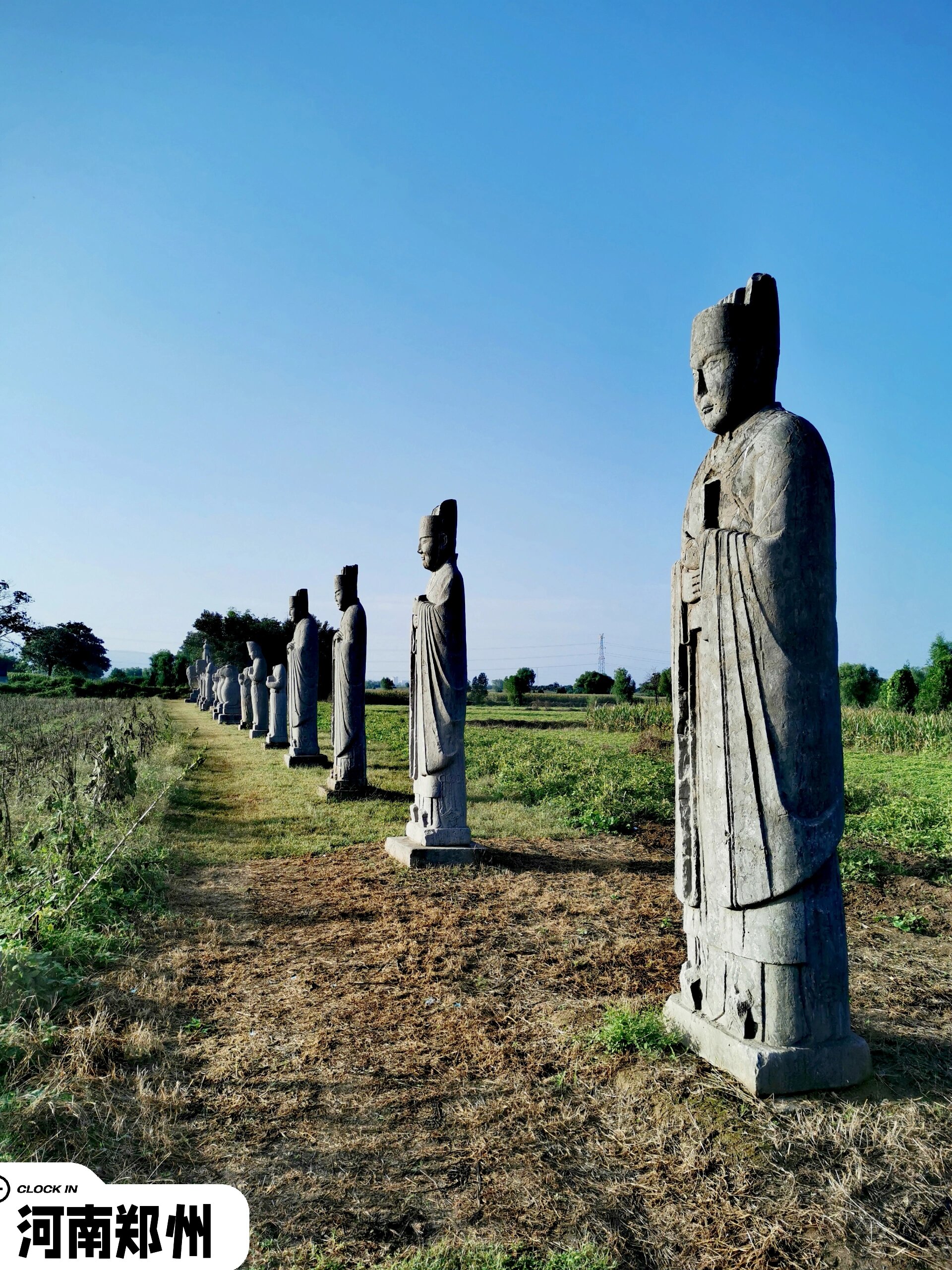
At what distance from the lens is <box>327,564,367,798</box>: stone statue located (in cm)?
1199

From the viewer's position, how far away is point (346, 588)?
1275cm

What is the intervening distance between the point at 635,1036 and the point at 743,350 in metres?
3.26

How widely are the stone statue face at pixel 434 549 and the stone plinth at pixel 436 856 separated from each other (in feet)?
9.10

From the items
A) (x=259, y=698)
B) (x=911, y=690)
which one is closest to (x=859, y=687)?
(x=911, y=690)

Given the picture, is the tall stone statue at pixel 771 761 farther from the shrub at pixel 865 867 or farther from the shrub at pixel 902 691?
the shrub at pixel 902 691

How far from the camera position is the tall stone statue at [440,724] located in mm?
7832

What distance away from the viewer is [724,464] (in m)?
3.68

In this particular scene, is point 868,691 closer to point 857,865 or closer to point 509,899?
point 857,865

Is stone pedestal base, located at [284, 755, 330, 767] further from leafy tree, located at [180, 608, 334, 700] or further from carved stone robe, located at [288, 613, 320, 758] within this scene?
leafy tree, located at [180, 608, 334, 700]

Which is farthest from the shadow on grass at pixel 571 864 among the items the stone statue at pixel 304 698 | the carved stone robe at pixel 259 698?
the carved stone robe at pixel 259 698

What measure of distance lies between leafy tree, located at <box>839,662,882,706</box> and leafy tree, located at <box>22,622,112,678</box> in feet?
159

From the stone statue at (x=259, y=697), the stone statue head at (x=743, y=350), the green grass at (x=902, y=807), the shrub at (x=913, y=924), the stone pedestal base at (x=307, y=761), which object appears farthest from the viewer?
the stone statue at (x=259, y=697)

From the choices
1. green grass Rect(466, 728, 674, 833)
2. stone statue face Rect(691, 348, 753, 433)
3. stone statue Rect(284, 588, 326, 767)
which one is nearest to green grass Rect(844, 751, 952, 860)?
green grass Rect(466, 728, 674, 833)

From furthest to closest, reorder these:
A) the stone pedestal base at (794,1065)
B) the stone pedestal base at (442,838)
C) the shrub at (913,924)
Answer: the stone pedestal base at (442,838) → the shrub at (913,924) → the stone pedestal base at (794,1065)
